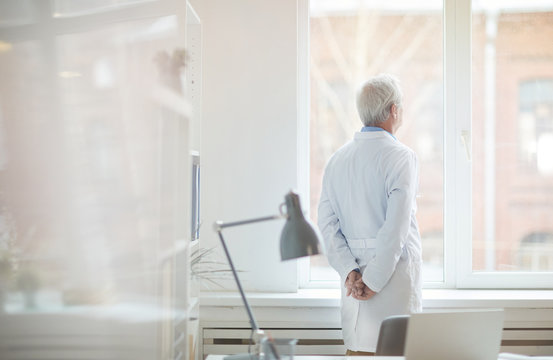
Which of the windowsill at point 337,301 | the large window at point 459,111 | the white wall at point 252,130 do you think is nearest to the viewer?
the windowsill at point 337,301

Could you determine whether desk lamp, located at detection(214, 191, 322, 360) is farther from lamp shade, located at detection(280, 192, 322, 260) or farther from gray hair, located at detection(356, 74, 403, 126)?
gray hair, located at detection(356, 74, 403, 126)

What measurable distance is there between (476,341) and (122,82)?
48.0 inches

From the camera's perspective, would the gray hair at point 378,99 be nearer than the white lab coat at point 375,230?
No

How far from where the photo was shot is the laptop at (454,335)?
1691 millimetres

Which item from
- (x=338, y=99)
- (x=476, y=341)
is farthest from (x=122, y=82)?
(x=338, y=99)

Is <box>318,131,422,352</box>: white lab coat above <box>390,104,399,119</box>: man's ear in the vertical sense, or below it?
below

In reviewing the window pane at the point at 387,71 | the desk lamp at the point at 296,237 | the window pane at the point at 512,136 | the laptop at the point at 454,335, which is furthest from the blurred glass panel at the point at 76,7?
the window pane at the point at 512,136

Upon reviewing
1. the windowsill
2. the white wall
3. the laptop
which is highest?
the white wall

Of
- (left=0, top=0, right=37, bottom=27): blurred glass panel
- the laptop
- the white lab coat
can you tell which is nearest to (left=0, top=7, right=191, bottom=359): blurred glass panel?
(left=0, top=0, right=37, bottom=27): blurred glass panel

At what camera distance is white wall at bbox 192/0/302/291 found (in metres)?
3.26

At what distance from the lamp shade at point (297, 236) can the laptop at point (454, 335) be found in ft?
1.10

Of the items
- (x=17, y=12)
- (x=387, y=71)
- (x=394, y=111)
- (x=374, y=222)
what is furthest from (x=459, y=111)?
(x=17, y=12)

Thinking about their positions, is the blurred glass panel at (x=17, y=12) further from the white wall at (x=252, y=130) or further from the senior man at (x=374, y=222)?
the white wall at (x=252, y=130)

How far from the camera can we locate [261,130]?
10.7ft
